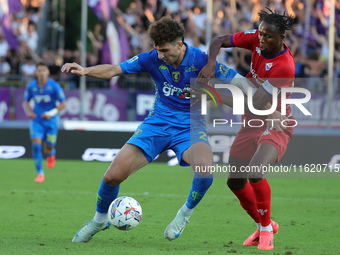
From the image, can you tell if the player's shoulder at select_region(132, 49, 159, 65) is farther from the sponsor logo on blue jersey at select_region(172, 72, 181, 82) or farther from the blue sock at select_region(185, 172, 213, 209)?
the blue sock at select_region(185, 172, 213, 209)

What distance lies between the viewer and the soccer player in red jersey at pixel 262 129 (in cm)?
609

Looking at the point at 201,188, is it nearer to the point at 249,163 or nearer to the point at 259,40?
the point at 249,163

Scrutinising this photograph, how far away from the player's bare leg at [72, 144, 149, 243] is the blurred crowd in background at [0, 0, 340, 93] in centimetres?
1024

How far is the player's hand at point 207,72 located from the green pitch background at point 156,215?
5.38 feet

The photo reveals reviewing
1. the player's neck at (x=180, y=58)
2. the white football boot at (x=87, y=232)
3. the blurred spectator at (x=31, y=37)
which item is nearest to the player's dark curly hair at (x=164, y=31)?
the player's neck at (x=180, y=58)

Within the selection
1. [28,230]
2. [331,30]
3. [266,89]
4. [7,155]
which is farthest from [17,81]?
[266,89]

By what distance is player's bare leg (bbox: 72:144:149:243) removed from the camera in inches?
238

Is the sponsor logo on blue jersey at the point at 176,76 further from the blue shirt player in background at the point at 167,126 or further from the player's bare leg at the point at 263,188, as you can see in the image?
the player's bare leg at the point at 263,188

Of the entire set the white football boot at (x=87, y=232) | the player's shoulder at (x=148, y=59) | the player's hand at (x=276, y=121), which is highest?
the player's shoulder at (x=148, y=59)

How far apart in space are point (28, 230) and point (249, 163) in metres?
2.47

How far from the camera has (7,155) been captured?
14695 millimetres

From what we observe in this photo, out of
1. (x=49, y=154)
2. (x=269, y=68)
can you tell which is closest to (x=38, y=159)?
(x=49, y=154)

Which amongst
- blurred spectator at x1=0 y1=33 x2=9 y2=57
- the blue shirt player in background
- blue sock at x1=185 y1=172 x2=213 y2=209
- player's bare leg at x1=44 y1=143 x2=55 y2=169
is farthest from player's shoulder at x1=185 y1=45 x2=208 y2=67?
blurred spectator at x1=0 y1=33 x2=9 y2=57

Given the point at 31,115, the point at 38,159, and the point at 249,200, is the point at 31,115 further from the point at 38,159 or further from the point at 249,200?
the point at 249,200
